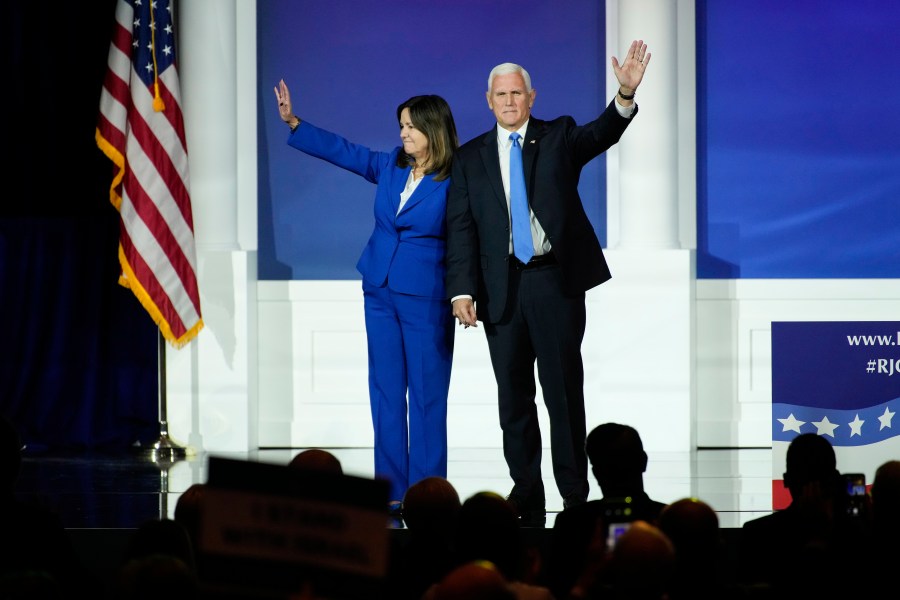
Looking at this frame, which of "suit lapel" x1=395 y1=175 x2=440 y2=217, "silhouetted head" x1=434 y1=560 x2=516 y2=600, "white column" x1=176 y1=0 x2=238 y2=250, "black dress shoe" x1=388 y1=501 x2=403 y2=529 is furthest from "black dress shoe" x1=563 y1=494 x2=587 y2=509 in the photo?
"white column" x1=176 y1=0 x2=238 y2=250

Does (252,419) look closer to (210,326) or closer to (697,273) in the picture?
(210,326)

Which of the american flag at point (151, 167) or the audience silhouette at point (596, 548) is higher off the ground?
the american flag at point (151, 167)

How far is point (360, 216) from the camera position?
703 centimetres

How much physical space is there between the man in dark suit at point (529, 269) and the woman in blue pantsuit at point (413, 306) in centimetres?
11

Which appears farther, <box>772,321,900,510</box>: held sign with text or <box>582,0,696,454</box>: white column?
<box>582,0,696,454</box>: white column

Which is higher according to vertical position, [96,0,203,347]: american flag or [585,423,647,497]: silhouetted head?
[96,0,203,347]: american flag

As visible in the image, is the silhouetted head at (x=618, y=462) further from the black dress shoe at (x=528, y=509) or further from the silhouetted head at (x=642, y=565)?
the black dress shoe at (x=528, y=509)

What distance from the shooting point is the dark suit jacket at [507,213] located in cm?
442

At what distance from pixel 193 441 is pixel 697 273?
2.73 metres

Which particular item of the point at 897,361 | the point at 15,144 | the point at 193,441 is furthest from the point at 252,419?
the point at 897,361

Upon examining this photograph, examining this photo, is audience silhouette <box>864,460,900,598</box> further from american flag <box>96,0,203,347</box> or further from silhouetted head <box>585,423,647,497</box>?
american flag <box>96,0,203,347</box>

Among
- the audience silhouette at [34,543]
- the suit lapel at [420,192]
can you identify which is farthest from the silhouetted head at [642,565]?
the suit lapel at [420,192]

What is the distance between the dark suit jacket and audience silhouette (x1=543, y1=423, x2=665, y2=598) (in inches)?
55.5

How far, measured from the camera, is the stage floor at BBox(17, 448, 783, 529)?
4.67 m
